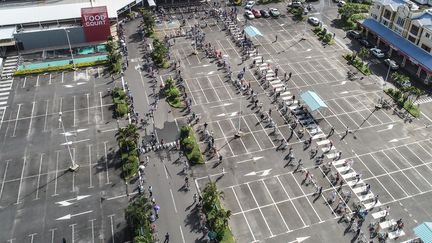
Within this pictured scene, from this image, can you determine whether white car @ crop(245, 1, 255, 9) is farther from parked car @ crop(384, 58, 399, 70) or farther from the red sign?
parked car @ crop(384, 58, 399, 70)

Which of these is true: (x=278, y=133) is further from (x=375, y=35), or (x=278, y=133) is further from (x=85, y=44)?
(x=85, y=44)

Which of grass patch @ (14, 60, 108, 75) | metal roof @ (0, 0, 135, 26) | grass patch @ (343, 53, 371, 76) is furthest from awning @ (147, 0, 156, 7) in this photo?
grass patch @ (343, 53, 371, 76)

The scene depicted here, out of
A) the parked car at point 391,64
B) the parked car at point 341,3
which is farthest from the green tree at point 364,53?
the parked car at point 341,3

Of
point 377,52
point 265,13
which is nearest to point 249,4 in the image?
point 265,13

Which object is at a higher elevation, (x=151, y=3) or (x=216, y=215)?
(x=151, y=3)

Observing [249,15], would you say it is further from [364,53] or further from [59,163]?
[59,163]

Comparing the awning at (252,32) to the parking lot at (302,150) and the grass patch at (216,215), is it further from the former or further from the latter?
the grass patch at (216,215)
